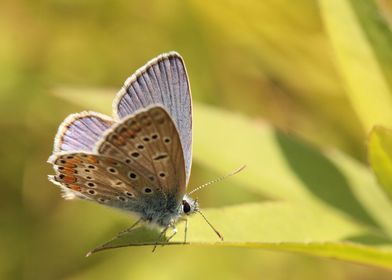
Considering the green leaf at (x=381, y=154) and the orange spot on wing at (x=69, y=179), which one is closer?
the green leaf at (x=381, y=154)

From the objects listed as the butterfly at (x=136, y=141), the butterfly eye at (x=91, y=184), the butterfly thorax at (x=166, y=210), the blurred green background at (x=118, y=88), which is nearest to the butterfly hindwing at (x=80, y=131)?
the butterfly at (x=136, y=141)

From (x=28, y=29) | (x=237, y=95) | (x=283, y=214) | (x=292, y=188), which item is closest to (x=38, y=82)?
(x=28, y=29)

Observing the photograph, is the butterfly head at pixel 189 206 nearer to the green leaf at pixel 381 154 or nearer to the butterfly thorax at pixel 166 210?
the butterfly thorax at pixel 166 210

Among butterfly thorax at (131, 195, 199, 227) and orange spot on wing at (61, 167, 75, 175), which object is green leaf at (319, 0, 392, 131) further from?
orange spot on wing at (61, 167, 75, 175)

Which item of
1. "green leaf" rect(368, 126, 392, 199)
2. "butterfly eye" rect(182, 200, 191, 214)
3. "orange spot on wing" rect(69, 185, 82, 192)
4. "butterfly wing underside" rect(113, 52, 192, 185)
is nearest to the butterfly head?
"butterfly eye" rect(182, 200, 191, 214)

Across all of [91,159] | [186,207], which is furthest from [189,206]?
[91,159]

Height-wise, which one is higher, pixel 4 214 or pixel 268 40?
pixel 268 40

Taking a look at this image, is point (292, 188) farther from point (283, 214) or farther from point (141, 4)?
point (141, 4)

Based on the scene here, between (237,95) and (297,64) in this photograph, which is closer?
(297,64)

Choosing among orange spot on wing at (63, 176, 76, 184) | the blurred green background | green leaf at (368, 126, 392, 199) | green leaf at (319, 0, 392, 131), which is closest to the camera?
green leaf at (368, 126, 392, 199)
